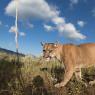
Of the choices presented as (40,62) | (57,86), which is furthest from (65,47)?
(40,62)

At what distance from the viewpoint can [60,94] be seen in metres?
8.31

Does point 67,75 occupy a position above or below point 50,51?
below

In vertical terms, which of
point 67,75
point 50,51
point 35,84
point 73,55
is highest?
point 50,51

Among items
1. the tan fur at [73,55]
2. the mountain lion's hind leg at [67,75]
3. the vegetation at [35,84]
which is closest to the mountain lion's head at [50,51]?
the tan fur at [73,55]

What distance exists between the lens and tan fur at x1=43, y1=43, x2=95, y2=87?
457 inches

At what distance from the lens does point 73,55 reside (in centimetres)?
1210

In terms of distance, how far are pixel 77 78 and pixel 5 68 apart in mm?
3202

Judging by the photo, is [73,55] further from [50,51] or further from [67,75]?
[67,75]

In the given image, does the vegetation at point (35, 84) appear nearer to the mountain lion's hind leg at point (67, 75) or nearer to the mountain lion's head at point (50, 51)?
the mountain lion's hind leg at point (67, 75)

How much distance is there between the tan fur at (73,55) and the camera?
11609 millimetres

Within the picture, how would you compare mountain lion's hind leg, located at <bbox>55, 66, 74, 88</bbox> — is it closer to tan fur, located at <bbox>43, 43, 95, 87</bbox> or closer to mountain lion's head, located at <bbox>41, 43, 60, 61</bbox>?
tan fur, located at <bbox>43, 43, 95, 87</bbox>

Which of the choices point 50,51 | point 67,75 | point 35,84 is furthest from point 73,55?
point 35,84

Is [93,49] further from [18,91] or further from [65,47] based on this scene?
[18,91]

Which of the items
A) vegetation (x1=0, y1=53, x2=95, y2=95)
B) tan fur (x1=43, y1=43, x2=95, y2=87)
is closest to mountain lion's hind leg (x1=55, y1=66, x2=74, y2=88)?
tan fur (x1=43, y1=43, x2=95, y2=87)
